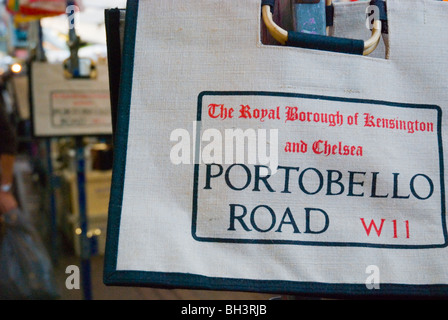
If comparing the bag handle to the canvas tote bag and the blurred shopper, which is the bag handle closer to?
the canvas tote bag

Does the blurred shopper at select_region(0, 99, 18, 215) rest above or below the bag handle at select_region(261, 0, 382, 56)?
below

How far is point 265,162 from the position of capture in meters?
0.69

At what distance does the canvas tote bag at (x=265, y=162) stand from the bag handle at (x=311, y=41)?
14 millimetres

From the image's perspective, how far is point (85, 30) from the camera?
590cm

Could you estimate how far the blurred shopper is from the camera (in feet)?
7.81

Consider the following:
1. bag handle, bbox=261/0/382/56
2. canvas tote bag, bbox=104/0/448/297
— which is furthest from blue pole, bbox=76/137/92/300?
bag handle, bbox=261/0/382/56

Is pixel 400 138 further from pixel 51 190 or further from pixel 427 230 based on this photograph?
pixel 51 190

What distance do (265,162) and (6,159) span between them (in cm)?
228

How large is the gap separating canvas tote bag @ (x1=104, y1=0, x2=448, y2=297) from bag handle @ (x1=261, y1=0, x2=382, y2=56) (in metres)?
0.01

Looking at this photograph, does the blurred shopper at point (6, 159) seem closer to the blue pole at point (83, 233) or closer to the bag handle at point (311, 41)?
the blue pole at point (83, 233)

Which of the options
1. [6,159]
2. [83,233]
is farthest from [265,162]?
[6,159]

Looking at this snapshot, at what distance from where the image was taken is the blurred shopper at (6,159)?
238cm

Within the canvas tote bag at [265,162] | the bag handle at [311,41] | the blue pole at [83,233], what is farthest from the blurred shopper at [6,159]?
the bag handle at [311,41]
